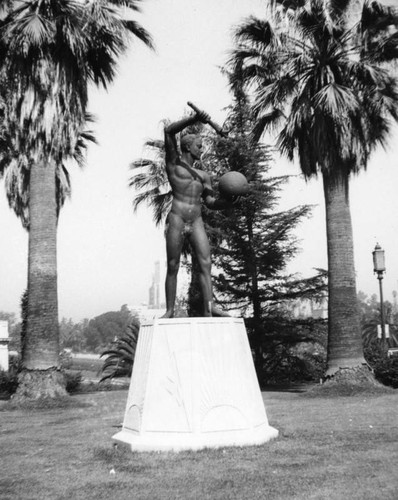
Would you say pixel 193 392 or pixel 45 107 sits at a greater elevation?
pixel 45 107

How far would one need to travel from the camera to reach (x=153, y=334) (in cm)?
685

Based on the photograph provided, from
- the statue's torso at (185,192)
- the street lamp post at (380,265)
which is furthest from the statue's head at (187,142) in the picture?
the street lamp post at (380,265)

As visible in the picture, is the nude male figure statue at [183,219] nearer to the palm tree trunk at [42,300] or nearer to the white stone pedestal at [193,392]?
the white stone pedestal at [193,392]

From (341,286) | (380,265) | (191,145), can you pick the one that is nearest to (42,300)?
(341,286)

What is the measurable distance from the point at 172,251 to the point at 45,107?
8049mm

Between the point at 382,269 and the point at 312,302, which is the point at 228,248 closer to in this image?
the point at 312,302

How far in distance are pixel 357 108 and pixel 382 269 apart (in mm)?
5468

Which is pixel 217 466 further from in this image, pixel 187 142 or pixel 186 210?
pixel 187 142

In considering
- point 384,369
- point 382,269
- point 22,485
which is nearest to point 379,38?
point 382,269

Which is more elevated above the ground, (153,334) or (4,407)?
(153,334)

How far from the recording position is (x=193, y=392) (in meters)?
6.54

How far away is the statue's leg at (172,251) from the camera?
7492 mm

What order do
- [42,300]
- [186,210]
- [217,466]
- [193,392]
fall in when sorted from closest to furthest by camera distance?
[217,466], [193,392], [186,210], [42,300]

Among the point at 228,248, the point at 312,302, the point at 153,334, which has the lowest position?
the point at 153,334
